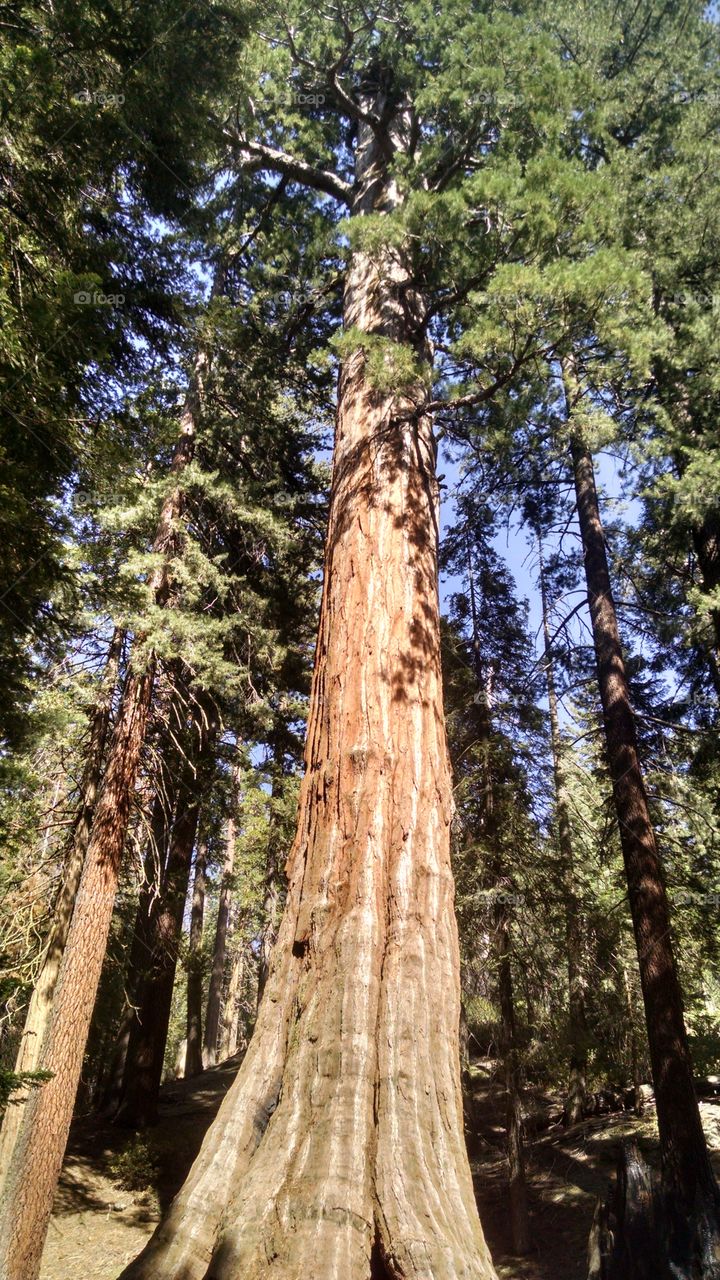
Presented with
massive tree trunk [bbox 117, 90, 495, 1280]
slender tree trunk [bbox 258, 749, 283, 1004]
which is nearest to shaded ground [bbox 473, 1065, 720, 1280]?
slender tree trunk [bbox 258, 749, 283, 1004]

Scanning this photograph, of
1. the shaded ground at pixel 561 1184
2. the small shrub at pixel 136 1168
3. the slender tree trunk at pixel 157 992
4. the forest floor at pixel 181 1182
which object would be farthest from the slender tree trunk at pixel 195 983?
the shaded ground at pixel 561 1184

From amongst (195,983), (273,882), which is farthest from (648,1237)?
(195,983)

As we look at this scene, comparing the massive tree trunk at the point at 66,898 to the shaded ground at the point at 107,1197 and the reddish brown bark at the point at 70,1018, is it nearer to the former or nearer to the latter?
the reddish brown bark at the point at 70,1018

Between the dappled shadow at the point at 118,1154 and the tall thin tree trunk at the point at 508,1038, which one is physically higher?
the tall thin tree trunk at the point at 508,1038

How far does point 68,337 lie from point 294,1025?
529cm

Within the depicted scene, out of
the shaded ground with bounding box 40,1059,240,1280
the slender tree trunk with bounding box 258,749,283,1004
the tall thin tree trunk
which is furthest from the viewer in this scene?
the slender tree trunk with bounding box 258,749,283,1004

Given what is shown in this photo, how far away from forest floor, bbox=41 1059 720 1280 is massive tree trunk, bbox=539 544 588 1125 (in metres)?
0.54

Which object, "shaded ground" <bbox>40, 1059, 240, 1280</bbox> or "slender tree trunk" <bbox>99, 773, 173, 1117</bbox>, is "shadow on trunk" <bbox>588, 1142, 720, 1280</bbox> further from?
"slender tree trunk" <bbox>99, 773, 173, 1117</bbox>

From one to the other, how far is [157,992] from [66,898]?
407cm

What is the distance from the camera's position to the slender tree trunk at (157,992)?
10406 mm

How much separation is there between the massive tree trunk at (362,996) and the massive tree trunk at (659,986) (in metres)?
3.82

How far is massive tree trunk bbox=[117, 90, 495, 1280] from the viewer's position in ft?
7.93

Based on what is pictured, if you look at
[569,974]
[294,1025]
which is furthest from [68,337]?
[569,974]

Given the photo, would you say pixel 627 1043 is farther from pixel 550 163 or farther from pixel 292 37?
pixel 292 37
